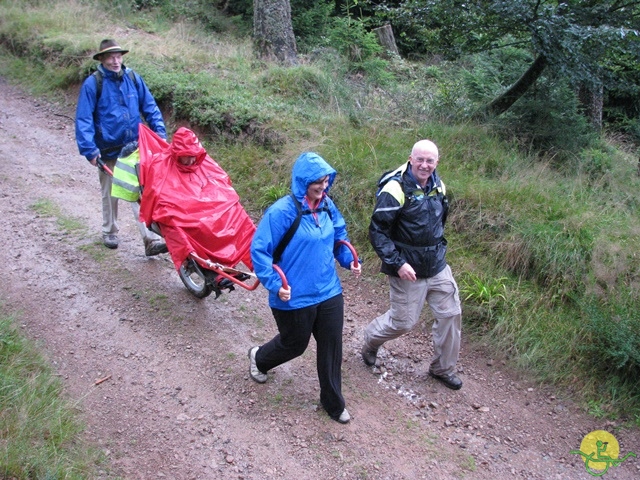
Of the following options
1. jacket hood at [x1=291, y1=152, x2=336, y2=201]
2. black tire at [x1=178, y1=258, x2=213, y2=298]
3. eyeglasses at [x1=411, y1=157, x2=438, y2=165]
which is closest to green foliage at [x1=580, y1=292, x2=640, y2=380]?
eyeglasses at [x1=411, y1=157, x2=438, y2=165]

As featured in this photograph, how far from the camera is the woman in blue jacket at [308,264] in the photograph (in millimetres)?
3822

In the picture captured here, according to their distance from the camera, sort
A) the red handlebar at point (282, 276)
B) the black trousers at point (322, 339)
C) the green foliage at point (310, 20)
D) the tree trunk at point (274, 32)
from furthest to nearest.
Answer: the green foliage at point (310, 20)
the tree trunk at point (274, 32)
the black trousers at point (322, 339)
the red handlebar at point (282, 276)

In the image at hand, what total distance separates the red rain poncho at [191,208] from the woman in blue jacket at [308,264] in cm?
118

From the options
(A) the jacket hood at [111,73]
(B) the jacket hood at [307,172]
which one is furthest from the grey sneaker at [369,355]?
(A) the jacket hood at [111,73]

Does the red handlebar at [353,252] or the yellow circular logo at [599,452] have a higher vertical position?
the red handlebar at [353,252]

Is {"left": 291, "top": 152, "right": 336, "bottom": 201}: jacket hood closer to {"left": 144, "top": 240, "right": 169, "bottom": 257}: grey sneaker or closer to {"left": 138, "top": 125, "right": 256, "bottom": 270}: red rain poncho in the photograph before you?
{"left": 138, "top": 125, "right": 256, "bottom": 270}: red rain poncho

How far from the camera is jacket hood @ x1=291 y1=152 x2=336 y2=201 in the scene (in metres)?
3.78

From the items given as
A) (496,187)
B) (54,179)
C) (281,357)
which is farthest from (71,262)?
(496,187)

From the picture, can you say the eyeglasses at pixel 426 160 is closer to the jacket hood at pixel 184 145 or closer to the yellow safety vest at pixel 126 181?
the jacket hood at pixel 184 145

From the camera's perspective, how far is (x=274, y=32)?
446 inches

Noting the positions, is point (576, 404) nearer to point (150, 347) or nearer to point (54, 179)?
point (150, 347)

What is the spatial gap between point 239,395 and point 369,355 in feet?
3.92

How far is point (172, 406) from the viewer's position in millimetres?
4406

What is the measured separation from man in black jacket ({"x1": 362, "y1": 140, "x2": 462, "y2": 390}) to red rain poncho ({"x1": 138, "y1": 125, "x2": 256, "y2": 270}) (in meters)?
1.32
